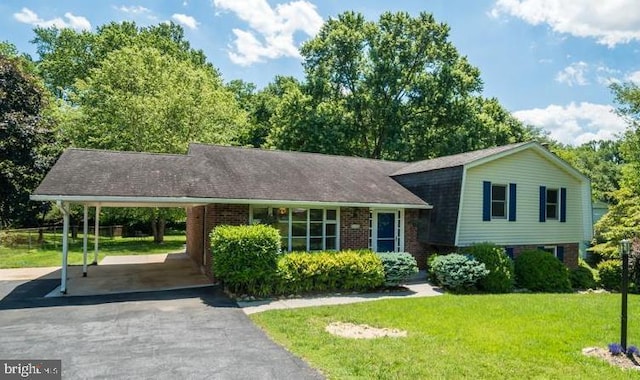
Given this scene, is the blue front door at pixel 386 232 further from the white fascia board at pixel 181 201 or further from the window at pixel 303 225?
the window at pixel 303 225

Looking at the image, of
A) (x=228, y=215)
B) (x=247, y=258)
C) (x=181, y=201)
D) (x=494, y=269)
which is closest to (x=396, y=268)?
(x=494, y=269)

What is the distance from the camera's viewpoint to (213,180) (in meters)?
12.8

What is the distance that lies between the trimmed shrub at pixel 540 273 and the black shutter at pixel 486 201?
1.87 meters

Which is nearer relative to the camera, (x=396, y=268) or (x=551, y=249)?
(x=396, y=268)

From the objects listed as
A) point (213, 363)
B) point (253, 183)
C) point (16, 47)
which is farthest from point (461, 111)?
point (16, 47)

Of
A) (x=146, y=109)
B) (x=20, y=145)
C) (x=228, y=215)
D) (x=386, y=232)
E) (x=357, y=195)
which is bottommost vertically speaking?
(x=386, y=232)

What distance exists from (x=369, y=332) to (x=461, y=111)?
87.0 feet

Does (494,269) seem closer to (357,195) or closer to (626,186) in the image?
(357,195)

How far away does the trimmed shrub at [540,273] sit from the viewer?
1435 centimetres

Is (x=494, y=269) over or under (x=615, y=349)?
over

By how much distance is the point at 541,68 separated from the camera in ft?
67.9

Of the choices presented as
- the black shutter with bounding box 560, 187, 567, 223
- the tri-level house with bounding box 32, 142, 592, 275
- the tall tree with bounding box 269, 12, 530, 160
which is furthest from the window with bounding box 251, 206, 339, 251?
the tall tree with bounding box 269, 12, 530, 160

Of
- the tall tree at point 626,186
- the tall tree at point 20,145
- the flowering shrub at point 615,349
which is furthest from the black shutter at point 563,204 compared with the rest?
the tall tree at point 20,145

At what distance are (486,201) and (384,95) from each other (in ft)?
62.4
